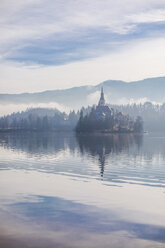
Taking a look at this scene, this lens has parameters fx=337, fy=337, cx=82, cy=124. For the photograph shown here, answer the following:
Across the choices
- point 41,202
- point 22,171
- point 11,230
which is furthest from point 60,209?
point 22,171

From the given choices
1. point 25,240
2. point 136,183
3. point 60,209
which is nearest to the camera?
point 25,240

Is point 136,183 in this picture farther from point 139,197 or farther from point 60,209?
point 60,209

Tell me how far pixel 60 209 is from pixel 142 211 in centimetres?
701

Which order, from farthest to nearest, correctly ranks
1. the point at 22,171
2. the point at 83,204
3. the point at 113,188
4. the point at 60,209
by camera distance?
the point at 22,171, the point at 113,188, the point at 83,204, the point at 60,209

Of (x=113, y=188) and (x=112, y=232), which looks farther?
(x=113, y=188)

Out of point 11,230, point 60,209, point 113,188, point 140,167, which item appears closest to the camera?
point 11,230

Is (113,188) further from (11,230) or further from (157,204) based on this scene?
(11,230)

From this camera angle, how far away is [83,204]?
102ft

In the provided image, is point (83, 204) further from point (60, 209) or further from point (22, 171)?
point (22, 171)

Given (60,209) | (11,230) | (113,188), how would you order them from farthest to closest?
1. (113,188)
2. (60,209)
3. (11,230)

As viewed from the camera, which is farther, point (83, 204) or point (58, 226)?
point (83, 204)

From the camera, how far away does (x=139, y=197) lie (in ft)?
112

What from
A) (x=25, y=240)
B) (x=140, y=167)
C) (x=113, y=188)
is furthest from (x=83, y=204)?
(x=140, y=167)

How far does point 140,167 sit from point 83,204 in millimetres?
28950
